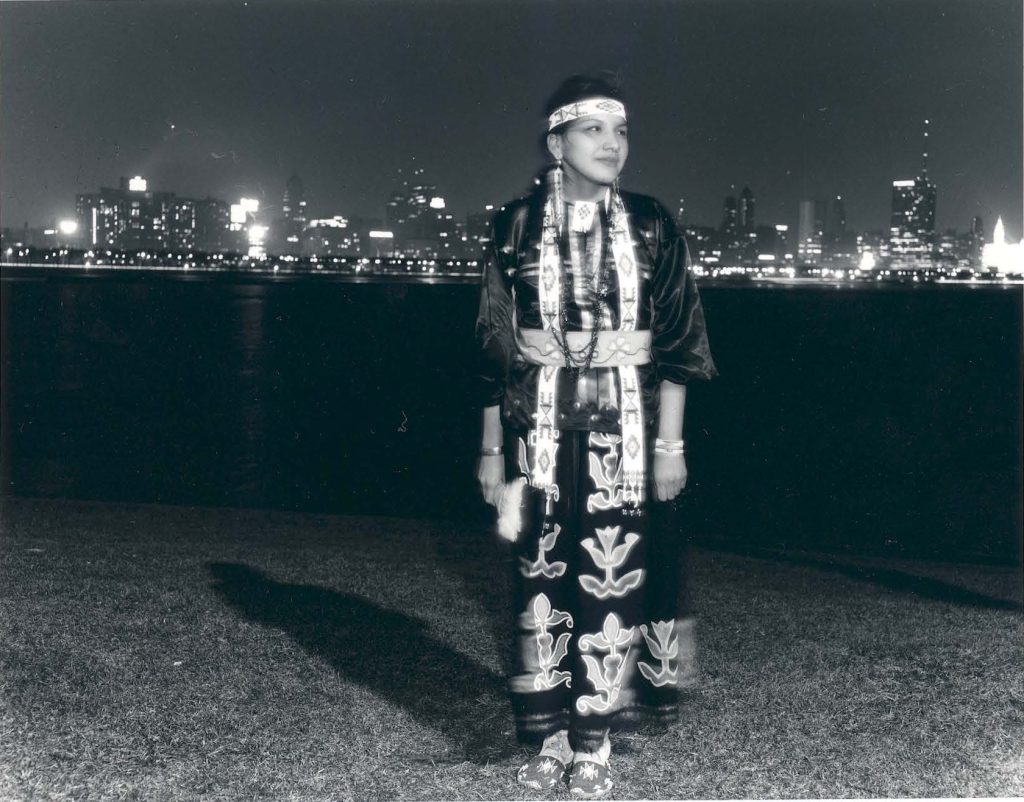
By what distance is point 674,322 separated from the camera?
3.50 metres

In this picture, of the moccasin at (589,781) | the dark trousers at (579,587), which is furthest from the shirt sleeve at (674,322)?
the moccasin at (589,781)

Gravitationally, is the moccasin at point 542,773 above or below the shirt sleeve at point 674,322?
below

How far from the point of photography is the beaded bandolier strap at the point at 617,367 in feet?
11.3

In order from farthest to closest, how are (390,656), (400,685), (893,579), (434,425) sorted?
(434,425), (893,579), (390,656), (400,685)

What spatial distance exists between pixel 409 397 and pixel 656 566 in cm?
3153

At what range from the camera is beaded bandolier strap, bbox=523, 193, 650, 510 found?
346cm

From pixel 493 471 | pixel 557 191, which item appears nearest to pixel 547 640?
pixel 493 471

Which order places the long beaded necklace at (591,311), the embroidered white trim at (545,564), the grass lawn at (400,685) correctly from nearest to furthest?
the long beaded necklace at (591,311) → the embroidered white trim at (545,564) → the grass lawn at (400,685)

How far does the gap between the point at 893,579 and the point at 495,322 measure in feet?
15.5

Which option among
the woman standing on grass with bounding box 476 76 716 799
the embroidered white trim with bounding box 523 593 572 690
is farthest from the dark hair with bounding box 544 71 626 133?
the embroidered white trim with bounding box 523 593 572 690

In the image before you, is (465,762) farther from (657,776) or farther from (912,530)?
(912,530)

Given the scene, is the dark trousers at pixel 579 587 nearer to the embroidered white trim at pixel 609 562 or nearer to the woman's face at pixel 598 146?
the embroidered white trim at pixel 609 562

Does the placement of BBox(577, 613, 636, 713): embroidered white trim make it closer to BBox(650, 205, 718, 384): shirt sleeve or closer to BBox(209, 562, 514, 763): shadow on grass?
BBox(209, 562, 514, 763): shadow on grass

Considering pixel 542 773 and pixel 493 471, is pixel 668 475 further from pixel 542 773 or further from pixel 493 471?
pixel 542 773
